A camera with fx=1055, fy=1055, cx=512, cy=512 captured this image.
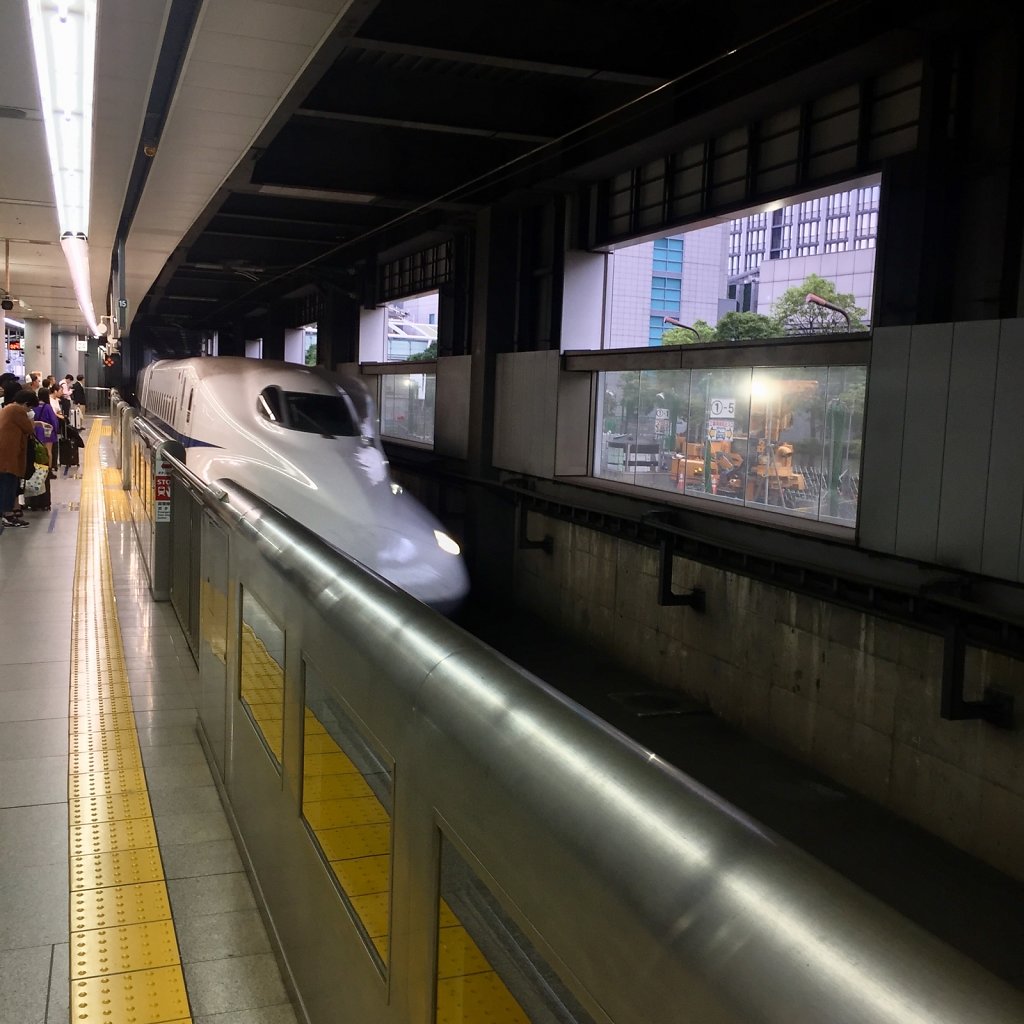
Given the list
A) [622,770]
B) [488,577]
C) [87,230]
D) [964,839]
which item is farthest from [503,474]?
[622,770]

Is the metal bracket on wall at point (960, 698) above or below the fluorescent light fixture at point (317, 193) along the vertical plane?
below

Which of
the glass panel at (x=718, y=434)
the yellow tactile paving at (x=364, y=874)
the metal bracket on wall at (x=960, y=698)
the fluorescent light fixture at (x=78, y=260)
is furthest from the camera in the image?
the fluorescent light fixture at (x=78, y=260)

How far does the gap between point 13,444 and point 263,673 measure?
8838mm

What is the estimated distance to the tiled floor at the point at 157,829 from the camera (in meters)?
3.10

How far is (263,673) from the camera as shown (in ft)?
11.5

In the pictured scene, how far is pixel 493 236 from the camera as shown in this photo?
1499 cm

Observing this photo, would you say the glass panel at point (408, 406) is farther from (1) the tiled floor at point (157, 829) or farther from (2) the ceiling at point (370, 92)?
(1) the tiled floor at point (157, 829)

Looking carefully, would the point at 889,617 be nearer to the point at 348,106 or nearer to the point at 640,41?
the point at 640,41

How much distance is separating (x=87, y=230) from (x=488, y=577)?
309 inches

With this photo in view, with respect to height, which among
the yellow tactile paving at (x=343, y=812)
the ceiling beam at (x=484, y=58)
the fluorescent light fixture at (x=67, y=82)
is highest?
the ceiling beam at (x=484, y=58)

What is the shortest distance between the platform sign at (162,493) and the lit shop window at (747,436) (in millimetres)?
5532

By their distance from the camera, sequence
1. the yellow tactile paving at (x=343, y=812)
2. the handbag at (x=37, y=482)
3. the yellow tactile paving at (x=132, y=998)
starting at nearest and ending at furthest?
the yellow tactile paving at (x=343, y=812) → the yellow tactile paving at (x=132, y=998) → the handbag at (x=37, y=482)

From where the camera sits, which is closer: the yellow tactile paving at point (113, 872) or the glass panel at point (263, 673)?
the yellow tactile paving at point (113, 872)

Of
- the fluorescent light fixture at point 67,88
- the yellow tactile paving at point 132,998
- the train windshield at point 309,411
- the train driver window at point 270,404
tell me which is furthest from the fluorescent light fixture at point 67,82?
the yellow tactile paving at point 132,998
